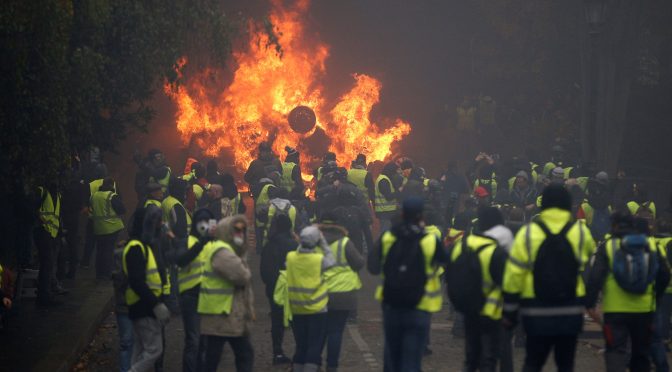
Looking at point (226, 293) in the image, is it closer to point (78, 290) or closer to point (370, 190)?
point (78, 290)

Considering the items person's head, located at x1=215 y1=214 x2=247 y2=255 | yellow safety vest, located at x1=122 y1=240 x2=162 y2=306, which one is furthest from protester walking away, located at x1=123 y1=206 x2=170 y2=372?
person's head, located at x1=215 y1=214 x2=247 y2=255

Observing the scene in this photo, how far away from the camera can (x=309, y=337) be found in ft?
34.4

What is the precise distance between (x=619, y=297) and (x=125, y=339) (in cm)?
479

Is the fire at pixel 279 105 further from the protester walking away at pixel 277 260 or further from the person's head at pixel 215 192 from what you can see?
the protester walking away at pixel 277 260

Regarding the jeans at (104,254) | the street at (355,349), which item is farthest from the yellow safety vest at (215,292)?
the jeans at (104,254)

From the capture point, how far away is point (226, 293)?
31.6ft

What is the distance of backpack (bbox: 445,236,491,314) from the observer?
30.7 ft

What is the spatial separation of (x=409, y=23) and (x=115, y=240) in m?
19.3

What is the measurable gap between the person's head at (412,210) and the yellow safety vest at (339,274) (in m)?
1.78

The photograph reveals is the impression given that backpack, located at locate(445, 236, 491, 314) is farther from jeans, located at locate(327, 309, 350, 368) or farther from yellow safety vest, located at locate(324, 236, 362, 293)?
jeans, located at locate(327, 309, 350, 368)

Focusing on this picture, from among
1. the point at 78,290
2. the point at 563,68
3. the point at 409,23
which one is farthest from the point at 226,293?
the point at 409,23

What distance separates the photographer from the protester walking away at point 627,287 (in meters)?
9.60

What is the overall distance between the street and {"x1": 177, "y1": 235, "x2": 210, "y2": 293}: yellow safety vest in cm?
195

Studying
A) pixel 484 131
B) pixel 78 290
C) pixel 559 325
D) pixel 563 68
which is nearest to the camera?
pixel 559 325
